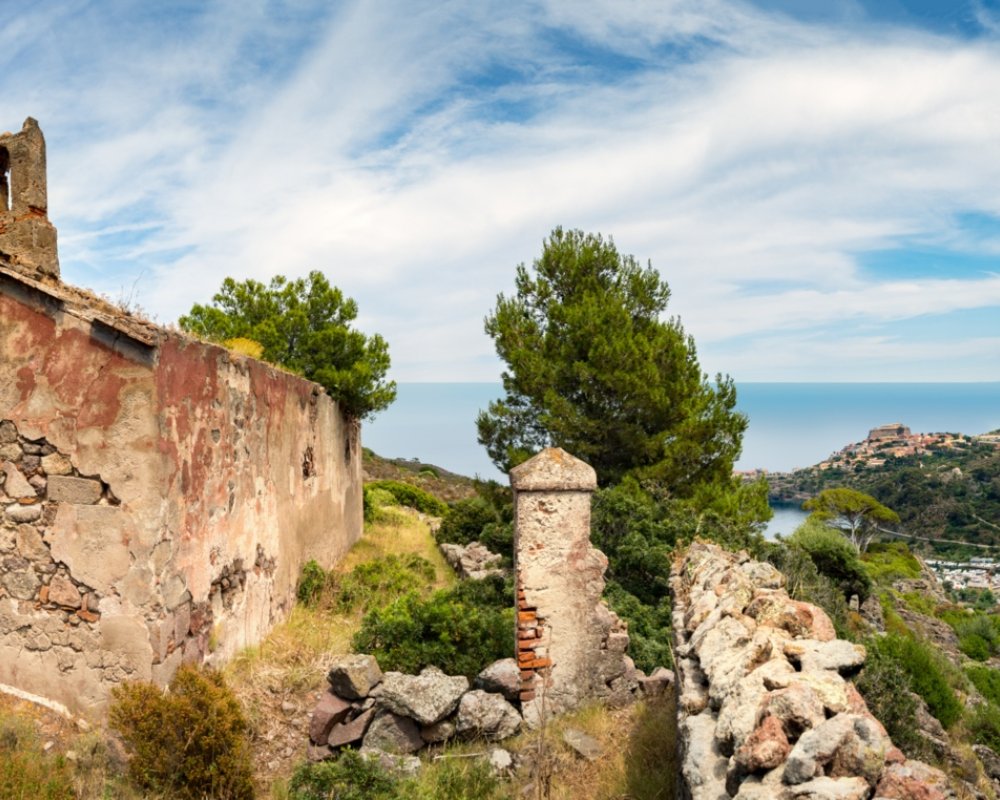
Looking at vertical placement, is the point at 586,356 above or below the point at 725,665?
above

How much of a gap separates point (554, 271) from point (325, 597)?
10.9 meters

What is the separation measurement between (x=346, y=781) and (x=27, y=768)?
2083mm

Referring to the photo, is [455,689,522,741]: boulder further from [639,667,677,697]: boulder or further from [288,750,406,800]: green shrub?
[639,667,677,697]: boulder

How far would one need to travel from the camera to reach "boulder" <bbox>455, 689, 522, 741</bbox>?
19.2ft

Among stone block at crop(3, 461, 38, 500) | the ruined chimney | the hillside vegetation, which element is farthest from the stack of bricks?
the hillside vegetation

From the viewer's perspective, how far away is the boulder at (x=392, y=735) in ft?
18.7

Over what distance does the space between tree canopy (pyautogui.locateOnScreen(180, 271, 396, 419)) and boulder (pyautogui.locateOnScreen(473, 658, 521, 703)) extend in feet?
32.2

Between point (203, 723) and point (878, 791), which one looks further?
point (203, 723)

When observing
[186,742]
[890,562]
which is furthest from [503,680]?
[890,562]

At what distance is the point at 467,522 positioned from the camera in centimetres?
1752

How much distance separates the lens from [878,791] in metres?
2.40

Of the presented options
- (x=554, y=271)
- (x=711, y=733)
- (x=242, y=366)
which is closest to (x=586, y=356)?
(x=554, y=271)

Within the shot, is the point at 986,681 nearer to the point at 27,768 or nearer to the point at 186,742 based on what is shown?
the point at 186,742

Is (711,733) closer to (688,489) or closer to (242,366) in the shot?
(242,366)
